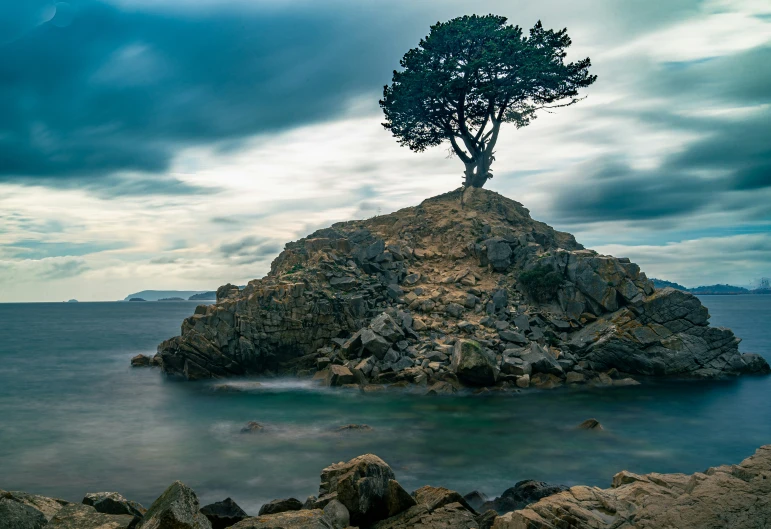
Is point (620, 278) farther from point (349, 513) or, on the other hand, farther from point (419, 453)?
point (349, 513)

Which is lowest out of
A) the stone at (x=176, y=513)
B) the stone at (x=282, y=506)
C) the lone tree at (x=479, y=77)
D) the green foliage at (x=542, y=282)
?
the stone at (x=282, y=506)

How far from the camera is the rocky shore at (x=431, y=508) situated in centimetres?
888

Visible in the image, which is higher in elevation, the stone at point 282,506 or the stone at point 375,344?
the stone at point 375,344

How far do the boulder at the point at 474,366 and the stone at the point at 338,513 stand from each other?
54.5ft

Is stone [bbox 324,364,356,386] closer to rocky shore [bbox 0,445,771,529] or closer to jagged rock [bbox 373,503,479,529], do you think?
rocky shore [bbox 0,445,771,529]

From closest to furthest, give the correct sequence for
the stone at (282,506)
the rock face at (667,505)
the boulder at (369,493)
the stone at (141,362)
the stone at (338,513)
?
the rock face at (667,505)
the stone at (338,513)
the boulder at (369,493)
the stone at (282,506)
the stone at (141,362)

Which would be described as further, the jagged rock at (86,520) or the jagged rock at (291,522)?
the jagged rock at (86,520)

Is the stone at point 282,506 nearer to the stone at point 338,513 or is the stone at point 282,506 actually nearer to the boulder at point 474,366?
the stone at point 338,513

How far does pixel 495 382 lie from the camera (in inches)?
1059

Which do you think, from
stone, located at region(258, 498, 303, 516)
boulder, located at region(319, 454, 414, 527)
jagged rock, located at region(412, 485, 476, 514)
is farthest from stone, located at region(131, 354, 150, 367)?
jagged rock, located at region(412, 485, 476, 514)

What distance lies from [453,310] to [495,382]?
303 inches

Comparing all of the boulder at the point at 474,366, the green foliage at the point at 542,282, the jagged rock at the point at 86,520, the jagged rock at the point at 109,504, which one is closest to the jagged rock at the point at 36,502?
the jagged rock at the point at 86,520

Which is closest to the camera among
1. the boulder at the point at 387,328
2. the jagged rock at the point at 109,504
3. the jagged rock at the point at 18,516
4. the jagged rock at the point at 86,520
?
the jagged rock at the point at 18,516

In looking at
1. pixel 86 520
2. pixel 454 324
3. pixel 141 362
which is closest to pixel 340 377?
pixel 454 324
